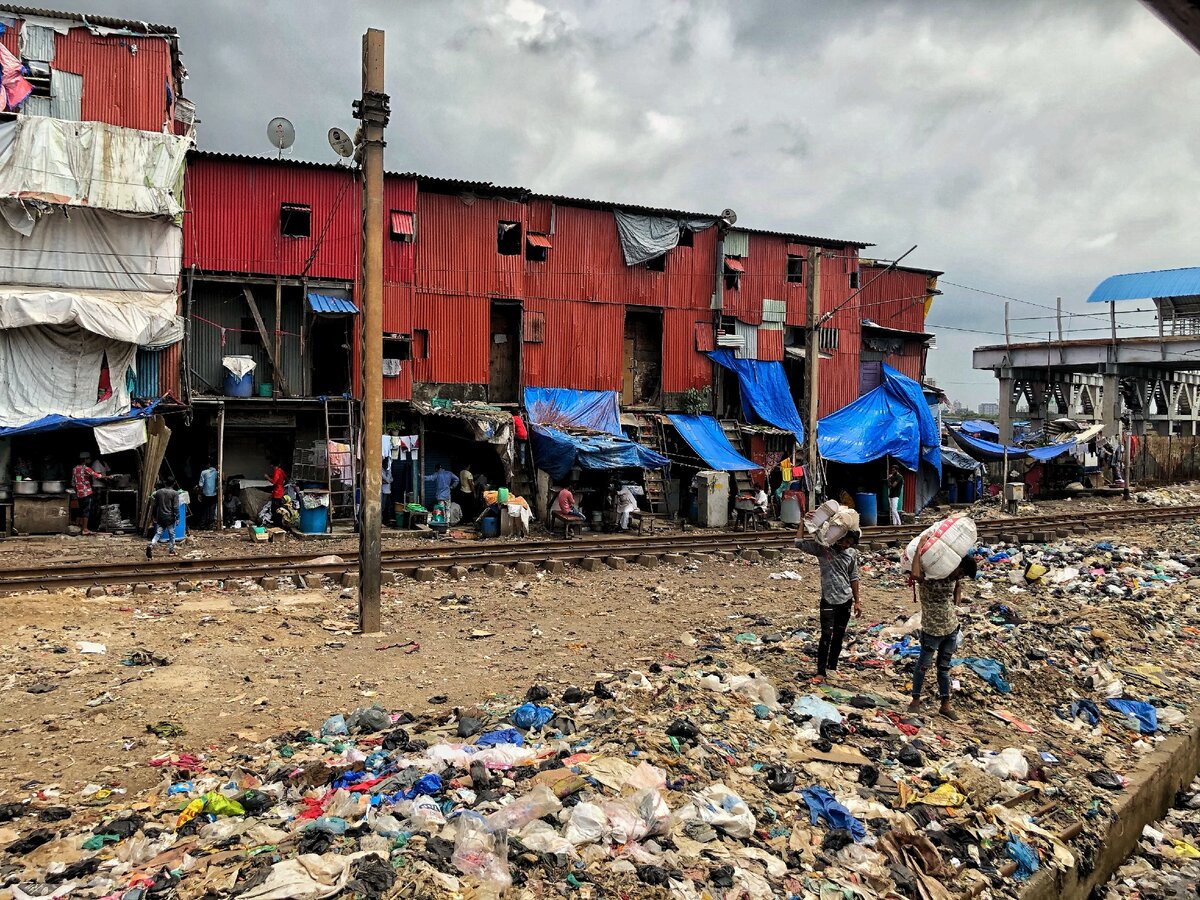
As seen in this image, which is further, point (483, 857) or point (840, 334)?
point (840, 334)

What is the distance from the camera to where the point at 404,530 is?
2053 centimetres

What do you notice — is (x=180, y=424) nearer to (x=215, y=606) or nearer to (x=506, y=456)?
(x=506, y=456)

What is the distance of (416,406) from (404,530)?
328 cm

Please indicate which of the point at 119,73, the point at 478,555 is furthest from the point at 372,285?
the point at 119,73

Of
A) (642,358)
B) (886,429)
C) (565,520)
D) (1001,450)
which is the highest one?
(642,358)

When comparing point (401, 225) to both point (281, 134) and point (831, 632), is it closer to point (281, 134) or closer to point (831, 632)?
point (281, 134)

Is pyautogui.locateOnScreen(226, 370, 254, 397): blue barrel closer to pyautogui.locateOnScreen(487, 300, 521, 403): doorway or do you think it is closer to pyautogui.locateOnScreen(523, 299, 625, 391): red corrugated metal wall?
pyautogui.locateOnScreen(487, 300, 521, 403): doorway

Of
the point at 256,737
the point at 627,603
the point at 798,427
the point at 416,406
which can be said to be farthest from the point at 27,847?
the point at 798,427

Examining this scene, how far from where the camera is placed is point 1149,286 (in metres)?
37.7

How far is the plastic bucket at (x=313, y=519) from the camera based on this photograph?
19125mm

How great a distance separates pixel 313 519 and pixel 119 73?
37.2 feet

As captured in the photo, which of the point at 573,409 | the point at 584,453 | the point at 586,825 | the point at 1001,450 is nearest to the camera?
the point at 586,825

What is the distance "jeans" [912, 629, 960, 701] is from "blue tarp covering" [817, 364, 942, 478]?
56.2 ft

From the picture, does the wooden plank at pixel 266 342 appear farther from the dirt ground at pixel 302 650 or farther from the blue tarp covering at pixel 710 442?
the blue tarp covering at pixel 710 442
